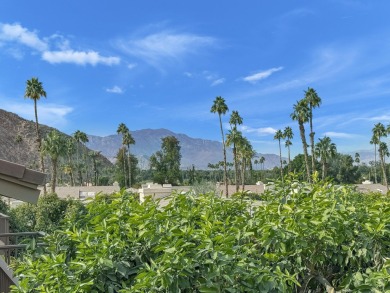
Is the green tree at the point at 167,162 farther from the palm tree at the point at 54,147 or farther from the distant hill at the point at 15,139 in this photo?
the distant hill at the point at 15,139

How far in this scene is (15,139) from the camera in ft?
489


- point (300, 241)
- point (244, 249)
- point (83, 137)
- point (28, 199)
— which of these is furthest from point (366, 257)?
point (83, 137)

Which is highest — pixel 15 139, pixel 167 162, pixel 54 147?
pixel 15 139

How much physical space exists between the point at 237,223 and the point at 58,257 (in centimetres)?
145

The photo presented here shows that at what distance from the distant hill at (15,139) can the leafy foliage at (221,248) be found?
14863cm

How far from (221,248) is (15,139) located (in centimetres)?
15861

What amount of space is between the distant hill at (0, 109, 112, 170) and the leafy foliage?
488ft

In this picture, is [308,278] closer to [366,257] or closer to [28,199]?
[366,257]

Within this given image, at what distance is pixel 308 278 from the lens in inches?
136

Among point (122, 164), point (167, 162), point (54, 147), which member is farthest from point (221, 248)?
point (122, 164)

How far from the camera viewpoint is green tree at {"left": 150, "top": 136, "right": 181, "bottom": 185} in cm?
9519

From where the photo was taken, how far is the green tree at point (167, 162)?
95188mm

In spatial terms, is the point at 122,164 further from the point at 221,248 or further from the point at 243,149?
the point at 221,248

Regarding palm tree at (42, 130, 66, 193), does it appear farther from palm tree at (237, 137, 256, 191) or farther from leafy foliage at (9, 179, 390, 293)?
leafy foliage at (9, 179, 390, 293)
